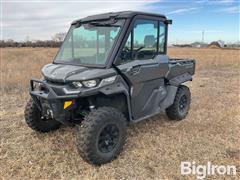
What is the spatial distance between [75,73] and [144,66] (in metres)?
1.17

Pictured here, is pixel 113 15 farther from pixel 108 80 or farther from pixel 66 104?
pixel 66 104

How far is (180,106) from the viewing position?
5723 millimetres

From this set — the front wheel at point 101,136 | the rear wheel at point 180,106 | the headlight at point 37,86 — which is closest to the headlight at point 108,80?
the front wheel at point 101,136

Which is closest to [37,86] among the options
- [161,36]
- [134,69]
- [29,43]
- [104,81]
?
[104,81]

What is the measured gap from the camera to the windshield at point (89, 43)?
4.04 m

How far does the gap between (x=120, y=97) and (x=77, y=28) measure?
4.52 feet

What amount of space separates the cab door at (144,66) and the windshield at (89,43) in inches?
9.9

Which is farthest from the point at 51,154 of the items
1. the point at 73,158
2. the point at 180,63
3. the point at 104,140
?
the point at 180,63

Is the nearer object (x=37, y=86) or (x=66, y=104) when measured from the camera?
(x=66, y=104)

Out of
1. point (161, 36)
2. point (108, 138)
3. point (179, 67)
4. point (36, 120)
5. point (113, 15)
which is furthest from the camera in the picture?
point (179, 67)

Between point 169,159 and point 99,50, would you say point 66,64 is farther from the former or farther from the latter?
point 169,159

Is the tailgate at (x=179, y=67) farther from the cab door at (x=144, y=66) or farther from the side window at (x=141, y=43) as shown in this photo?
the side window at (x=141, y=43)

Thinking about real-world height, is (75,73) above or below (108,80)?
above

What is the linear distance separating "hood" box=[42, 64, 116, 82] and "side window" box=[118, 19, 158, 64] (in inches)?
14.4
